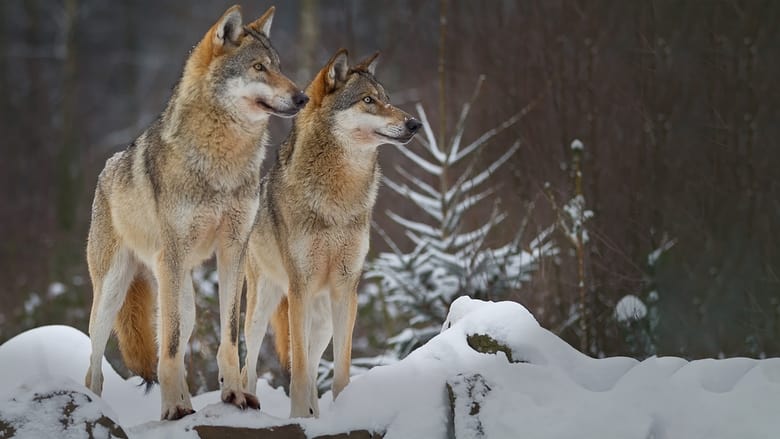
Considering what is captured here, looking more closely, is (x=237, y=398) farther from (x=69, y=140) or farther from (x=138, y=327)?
(x=69, y=140)

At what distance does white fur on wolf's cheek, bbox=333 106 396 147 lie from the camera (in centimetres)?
519

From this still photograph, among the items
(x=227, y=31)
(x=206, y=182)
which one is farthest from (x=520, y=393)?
(x=227, y=31)

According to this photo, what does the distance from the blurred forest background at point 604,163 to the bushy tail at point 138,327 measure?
1503 mm

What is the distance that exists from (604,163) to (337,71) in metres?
3.84

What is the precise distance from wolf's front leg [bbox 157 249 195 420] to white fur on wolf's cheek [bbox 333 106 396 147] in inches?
46.9

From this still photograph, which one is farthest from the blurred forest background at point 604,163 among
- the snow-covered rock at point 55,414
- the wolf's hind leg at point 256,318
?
the snow-covered rock at point 55,414

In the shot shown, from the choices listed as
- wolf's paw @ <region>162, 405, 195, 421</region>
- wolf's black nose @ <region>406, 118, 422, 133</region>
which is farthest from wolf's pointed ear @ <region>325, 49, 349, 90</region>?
wolf's paw @ <region>162, 405, 195, 421</region>

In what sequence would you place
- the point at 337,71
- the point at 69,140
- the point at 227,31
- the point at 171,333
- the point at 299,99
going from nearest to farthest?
the point at 299,99
the point at 171,333
the point at 227,31
the point at 337,71
the point at 69,140

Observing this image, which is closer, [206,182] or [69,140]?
[206,182]

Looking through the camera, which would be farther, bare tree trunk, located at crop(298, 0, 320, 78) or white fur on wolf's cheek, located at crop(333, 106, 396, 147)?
bare tree trunk, located at crop(298, 0, 320, 78)

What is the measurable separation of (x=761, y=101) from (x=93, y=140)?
1660 centimetres

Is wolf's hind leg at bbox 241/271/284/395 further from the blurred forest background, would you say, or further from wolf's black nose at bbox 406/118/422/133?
the blurred forest background

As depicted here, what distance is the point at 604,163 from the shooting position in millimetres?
8391

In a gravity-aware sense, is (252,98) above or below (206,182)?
above
